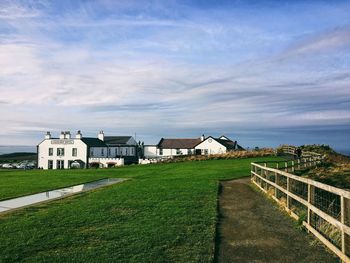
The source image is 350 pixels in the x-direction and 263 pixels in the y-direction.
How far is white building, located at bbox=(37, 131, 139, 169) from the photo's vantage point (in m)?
80.1

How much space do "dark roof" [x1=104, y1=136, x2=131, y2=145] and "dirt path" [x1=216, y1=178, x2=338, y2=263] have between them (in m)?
79.7

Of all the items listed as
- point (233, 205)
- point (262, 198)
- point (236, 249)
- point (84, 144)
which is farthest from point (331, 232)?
point (84, 144)

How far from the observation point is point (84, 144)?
81188 mm

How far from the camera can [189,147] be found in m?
95.8

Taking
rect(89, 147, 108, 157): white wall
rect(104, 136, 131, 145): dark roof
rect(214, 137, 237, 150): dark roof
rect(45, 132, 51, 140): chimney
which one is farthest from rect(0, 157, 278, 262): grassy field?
rect(104, 136, 131, 145): dark roof

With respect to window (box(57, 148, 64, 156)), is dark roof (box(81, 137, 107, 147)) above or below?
above

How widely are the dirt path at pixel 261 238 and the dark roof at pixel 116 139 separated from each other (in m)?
79.7

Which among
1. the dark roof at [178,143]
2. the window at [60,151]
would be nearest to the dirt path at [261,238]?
the window at [60,151]

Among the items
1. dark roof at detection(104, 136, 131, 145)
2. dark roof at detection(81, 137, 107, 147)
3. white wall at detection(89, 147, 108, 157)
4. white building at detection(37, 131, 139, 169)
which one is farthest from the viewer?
dark roof at detection(104, 136, 131, 145)

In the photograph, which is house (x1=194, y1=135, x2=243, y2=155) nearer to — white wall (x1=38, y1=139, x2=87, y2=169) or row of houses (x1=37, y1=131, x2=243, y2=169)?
row of houses (x1=37, y1=131, x2=243, y2=169)

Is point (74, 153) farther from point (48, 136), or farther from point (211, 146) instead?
point (211, 146)

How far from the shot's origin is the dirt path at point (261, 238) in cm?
854

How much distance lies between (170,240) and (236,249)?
5.51 ft

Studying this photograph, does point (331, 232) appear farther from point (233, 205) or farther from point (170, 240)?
point (233, 205)
